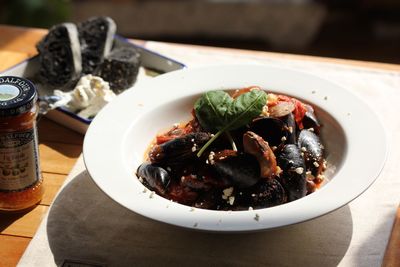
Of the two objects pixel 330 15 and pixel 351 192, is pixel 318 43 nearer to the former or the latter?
pixel 330 15

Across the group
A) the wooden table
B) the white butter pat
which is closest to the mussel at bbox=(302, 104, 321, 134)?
the wooden table

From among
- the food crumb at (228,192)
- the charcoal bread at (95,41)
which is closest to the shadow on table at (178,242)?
the food crumb at (228,192)

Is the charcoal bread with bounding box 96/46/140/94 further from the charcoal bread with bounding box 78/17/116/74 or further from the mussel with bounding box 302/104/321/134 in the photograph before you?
the mussel with bounding box 302/104/321/134

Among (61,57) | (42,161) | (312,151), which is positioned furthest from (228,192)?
(61,57)

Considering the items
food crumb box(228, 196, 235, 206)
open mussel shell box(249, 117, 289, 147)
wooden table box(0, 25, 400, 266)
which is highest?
open mussel shell box(249, 117, 289, 147)

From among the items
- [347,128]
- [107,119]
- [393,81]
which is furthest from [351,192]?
[393,81]
